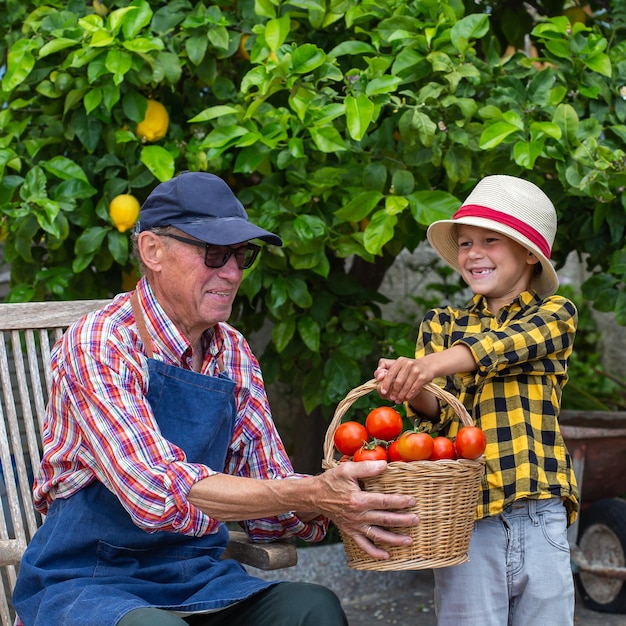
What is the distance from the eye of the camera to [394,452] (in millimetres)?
2246

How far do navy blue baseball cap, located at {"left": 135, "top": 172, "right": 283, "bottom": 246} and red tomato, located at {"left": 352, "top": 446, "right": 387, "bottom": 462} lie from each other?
1.75 ft

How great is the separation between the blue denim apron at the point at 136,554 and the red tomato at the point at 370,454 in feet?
1.26

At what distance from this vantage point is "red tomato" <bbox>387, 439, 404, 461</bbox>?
2.23 meters

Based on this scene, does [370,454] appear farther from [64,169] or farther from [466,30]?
[64,169]

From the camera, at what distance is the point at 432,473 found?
6.91ft

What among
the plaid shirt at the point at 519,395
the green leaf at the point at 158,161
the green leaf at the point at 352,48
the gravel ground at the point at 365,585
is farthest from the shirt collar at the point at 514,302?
the gravel ground at the point at 365,585

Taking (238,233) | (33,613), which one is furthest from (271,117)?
(33,613)

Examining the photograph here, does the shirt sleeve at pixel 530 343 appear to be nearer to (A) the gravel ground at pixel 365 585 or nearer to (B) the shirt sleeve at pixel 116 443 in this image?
(B) the shirt sleeve at pixel 116 443

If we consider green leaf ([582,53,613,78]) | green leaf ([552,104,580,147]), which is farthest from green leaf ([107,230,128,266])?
green leaf ([582,53,613,78])

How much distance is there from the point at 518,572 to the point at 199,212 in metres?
1.11

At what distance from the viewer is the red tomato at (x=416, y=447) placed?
2.16 meters

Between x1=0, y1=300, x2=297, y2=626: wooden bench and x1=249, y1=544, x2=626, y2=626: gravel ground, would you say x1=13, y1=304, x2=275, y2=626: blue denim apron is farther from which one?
x1=249, y1=544, x2=626, y2=626: gravel ground

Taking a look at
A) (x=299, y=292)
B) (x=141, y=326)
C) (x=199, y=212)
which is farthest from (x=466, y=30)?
(x=141, y=326)

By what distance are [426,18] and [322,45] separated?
1.42ft
